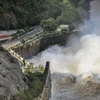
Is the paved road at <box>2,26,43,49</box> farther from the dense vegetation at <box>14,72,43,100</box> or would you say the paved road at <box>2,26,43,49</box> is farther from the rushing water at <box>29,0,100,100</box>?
the dense vegetation at <box>14,72,43,100</box>

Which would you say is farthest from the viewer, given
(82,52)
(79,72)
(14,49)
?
(82,52)

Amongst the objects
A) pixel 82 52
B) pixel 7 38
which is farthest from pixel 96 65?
pixel 7 38

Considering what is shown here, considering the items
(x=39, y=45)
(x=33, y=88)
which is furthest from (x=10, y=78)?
(x=39, y=45)

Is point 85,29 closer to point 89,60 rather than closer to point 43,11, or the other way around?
point 43,11

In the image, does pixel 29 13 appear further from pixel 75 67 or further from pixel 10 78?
pixel 10 78

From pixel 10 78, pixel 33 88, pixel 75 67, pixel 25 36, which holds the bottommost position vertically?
pixel 75 67

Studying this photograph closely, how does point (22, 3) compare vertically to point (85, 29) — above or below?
above

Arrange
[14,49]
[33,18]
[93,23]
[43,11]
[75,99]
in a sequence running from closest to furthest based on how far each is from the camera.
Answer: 1. [75,99]
2. [14,49]
3. [33,18]
4. [43,11]
5. [93,23]

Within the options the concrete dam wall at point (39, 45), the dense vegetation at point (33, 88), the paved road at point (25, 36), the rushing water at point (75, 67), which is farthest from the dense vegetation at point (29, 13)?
the dense vegetation at point (33, 88)
